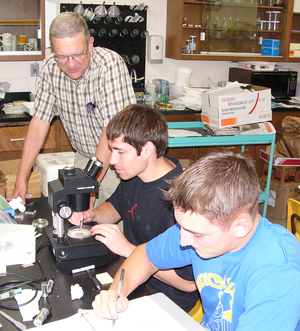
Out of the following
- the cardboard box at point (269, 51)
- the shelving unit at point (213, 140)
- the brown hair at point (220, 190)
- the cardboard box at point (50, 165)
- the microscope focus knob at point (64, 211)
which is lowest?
the cardboard box at point (50, 165)

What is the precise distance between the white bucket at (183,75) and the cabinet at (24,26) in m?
1.36

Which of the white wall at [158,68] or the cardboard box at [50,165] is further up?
the white wall at [158,68]

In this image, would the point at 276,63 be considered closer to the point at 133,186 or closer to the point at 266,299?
the point at 133,186

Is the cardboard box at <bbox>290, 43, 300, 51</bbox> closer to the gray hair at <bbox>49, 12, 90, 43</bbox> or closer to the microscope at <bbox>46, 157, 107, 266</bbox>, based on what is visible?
the gray hair at <bbox>49, 12, 90, 43</bbox>

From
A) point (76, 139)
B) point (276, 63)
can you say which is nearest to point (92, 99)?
point (76, 139)

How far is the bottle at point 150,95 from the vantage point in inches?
149

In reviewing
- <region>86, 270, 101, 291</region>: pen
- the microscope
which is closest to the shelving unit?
the microscope

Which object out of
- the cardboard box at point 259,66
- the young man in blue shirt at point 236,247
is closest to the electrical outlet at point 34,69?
the cardboard box at point 259,66

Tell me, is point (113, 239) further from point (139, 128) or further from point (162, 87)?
point (162, 87)

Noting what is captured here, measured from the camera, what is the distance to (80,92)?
213 cm

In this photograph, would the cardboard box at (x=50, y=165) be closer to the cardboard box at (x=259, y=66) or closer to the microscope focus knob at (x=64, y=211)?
the microscope focus knob at (x=64, y=211)

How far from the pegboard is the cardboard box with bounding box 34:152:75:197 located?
Answer: 4.20 feet

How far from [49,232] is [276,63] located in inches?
153

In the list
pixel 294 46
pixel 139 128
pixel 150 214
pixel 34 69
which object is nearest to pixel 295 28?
pixel 294 46
